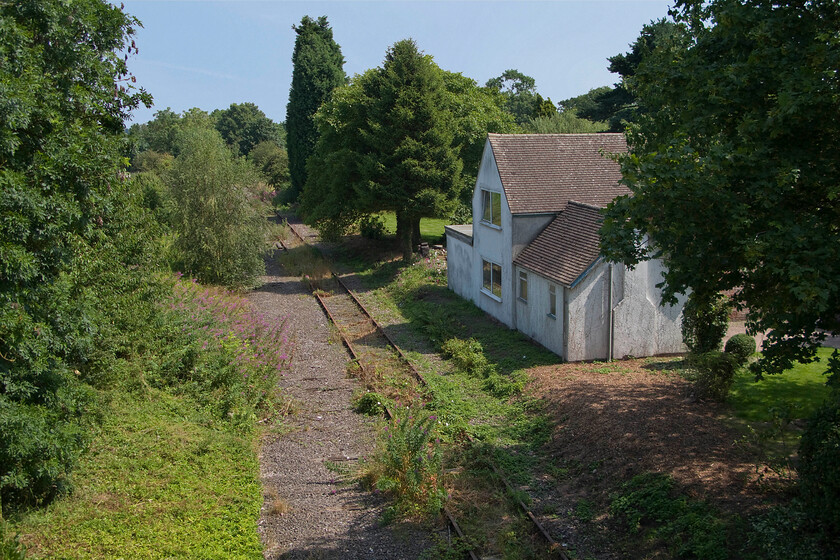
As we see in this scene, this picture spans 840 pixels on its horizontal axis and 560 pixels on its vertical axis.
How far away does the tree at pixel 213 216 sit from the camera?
88.7 ft

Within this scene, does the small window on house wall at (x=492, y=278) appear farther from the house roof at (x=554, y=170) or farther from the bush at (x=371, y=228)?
the bush at (x=371, y=228)

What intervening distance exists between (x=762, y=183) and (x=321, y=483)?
882 centimetres

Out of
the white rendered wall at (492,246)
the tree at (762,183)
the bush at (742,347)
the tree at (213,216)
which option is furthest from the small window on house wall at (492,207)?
the tree at (762,183)

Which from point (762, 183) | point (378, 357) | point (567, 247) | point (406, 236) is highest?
point (762, 183)

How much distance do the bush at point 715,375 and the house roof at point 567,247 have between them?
454cm

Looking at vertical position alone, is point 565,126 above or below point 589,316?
above

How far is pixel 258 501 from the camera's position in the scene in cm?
1138

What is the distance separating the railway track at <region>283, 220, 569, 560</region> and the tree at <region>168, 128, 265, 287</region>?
369cm

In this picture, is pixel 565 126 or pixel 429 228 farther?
pixel 429 228

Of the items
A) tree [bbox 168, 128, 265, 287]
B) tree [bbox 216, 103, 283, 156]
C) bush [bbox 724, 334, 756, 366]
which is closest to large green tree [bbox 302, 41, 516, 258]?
tree [bbox 168, 128, 265, 287]

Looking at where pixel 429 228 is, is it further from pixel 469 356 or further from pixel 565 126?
pixel 469 356

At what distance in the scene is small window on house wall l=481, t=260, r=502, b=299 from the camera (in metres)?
23.1

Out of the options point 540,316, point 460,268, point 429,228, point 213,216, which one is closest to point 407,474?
point 540,316

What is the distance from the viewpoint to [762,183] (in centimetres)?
866
